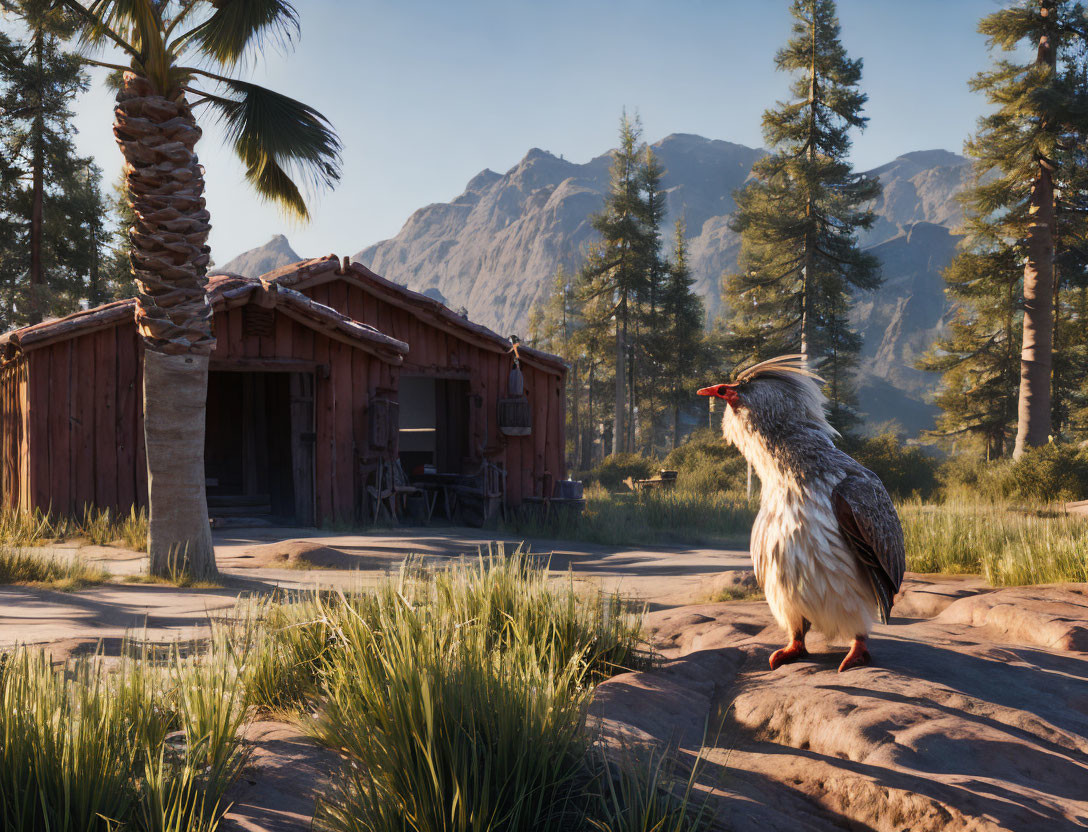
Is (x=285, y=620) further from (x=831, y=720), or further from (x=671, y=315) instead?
(x=671, y=315)

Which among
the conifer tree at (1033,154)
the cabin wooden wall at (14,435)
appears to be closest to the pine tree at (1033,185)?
the conifer tree at (1033,154)

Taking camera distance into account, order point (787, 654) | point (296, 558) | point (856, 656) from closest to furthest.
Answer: point (856, 656), point (787, 654), point (296, 558)

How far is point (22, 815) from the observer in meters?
2.11

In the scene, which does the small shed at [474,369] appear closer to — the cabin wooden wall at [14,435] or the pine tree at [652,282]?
the cabin wooden wall at [14,435]

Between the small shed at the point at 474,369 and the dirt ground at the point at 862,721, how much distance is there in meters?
9.46

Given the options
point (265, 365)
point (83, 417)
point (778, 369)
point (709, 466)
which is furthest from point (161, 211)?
point (709, 466)

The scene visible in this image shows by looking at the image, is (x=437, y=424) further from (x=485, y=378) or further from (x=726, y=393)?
(x=726, y=393)

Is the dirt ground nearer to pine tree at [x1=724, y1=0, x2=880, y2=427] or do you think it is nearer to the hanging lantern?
the hanging lantern

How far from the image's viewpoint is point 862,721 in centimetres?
281

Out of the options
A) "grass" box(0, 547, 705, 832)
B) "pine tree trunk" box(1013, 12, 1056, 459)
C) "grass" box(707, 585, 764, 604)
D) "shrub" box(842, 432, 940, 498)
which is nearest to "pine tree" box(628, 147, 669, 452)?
"shrub" box(842, 432, 940, 498)

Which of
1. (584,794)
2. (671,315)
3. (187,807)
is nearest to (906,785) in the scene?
(584,794)

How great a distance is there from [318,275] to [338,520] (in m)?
4.33

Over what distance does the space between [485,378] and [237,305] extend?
4792mm

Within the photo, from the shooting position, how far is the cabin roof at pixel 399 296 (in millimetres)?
13461
